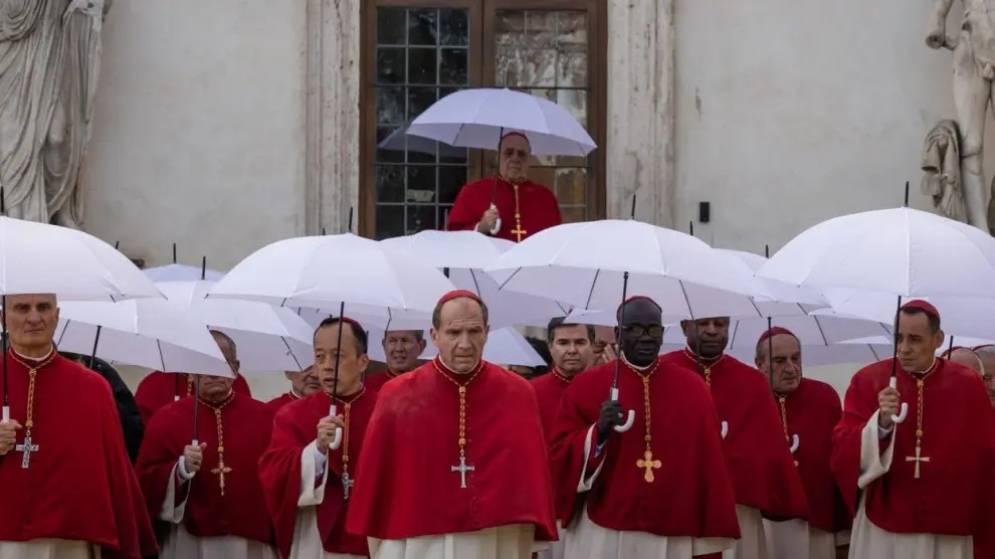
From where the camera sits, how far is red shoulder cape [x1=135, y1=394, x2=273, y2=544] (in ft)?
42.9

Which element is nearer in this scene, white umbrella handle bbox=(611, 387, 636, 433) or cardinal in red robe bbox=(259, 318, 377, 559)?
white umbrella handle bbox=(611, 387, 636, 433)

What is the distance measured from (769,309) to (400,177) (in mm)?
5497

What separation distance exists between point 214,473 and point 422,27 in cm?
589

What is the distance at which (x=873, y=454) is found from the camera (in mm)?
12445

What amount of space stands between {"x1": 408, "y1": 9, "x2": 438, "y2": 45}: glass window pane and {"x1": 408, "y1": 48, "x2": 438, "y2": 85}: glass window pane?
2.5 inches

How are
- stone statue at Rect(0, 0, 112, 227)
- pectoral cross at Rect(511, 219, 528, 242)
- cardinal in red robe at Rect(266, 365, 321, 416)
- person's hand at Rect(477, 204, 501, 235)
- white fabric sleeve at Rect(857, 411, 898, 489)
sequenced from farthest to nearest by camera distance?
stone statue at Rect(0, 0, 112, 227), pectoral cross at Rect(511, 219, 528, 242), person's hand at Rect(477, 204, 501, 235), cardinal in red robe at Rect(266, 365, 321, 416), white fabric sleeve at Rect(857, 411, 898, 489)

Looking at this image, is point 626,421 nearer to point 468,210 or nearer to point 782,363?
point 782,363

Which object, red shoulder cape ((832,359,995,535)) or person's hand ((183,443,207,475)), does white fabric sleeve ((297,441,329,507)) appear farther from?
red shoulder cape ((832,359,995,535))

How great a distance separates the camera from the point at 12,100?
56.4ft

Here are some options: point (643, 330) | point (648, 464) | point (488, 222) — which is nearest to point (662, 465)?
point (648, 464)

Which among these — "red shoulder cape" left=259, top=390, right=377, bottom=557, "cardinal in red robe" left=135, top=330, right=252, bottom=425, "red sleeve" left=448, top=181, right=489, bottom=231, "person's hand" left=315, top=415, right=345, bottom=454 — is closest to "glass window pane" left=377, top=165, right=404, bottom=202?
"red sleeve" left=448, top=181, right=489, bottom=231

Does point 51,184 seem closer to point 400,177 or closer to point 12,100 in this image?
point 12,100

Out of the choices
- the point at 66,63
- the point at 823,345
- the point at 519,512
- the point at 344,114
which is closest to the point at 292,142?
the point at 344,114

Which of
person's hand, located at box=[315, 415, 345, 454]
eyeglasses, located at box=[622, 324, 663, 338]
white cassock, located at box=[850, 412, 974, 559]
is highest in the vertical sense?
eyeglasses, located at box=[622, 324, 663, 338]
